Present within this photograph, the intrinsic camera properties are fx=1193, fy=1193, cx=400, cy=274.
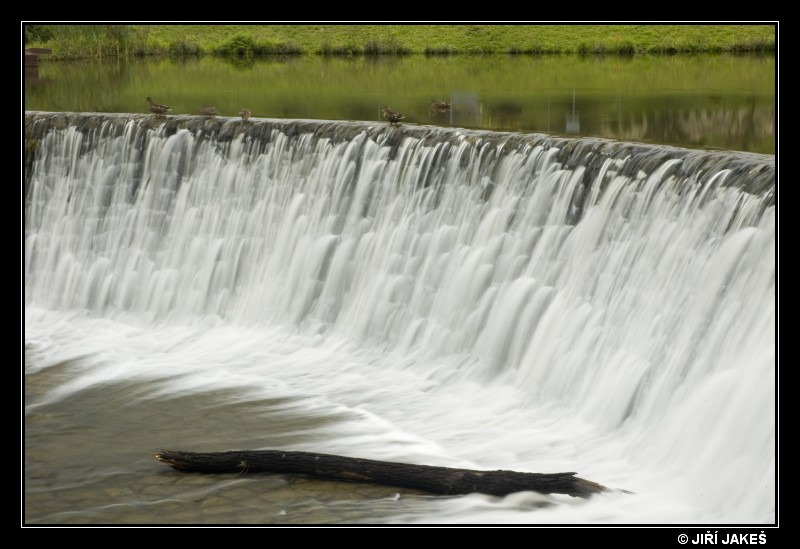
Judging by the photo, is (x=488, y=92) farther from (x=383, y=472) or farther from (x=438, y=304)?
(x=383, y=472)

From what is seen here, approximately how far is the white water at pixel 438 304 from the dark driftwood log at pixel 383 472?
0.16 metres

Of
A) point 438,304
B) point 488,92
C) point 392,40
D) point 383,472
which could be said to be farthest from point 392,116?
point 392,40

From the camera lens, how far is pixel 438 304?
15.2 m

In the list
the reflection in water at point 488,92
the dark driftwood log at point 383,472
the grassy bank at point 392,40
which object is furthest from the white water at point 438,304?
the grassy bank at point 392,40

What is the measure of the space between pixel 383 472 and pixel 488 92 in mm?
18524

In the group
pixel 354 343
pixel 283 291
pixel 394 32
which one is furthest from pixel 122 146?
pixel 394 32

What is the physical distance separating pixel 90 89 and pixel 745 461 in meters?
24.8

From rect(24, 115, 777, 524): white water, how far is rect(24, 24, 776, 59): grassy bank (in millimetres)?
26786

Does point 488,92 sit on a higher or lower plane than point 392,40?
lower

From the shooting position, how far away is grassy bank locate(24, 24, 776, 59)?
45.2 m

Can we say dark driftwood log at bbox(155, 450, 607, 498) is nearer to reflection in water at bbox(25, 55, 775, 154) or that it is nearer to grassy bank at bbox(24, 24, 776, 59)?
reflection in water at bbox(25, 55, 775, 154)

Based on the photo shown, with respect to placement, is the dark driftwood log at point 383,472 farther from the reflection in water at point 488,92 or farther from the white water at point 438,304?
the reflection in water at point 488,92

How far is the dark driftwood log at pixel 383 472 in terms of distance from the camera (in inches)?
408

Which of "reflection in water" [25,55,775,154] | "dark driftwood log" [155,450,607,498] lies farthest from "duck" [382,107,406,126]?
"dark driftwood log" [155,450,607,498]
